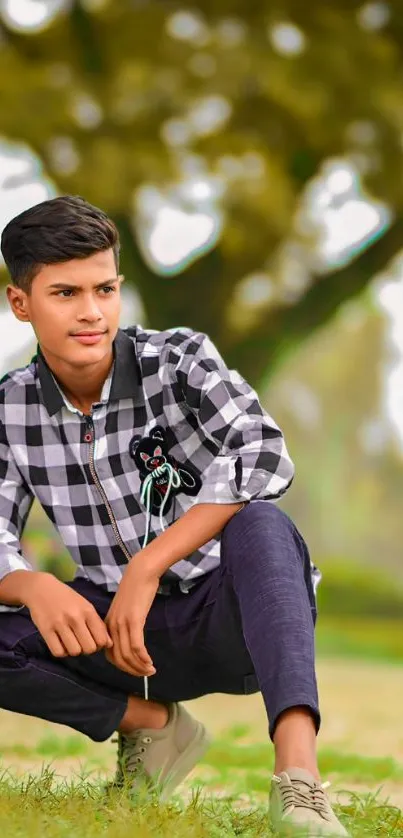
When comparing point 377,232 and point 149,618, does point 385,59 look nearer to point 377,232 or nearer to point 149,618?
point 377,232

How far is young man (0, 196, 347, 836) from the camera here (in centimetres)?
160

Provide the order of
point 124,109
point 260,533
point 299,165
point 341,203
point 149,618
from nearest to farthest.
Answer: point 260,533 < point 149,618 < point 124,109 < point 299,165 < point 341,203

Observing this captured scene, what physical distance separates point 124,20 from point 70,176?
100 cm

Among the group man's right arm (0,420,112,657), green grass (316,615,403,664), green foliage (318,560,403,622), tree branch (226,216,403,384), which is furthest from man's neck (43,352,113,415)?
green foliage (318,560,403,622)

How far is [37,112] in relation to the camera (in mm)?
6148

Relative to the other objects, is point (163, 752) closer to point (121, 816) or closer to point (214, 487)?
point (121, 816)

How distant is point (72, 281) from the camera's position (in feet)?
5.78

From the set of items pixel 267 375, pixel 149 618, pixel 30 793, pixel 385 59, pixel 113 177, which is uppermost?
pixel 385 59

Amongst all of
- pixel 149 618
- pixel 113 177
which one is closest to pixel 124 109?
pixel 113 177

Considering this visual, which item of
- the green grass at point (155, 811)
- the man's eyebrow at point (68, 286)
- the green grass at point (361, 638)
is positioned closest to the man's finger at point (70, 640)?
the green grass at point (155, 811)

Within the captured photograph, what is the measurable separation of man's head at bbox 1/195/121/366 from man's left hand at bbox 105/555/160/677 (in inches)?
15.7

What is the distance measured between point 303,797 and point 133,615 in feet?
1.23

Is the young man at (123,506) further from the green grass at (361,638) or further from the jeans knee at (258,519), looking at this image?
the green grass at (361,638)

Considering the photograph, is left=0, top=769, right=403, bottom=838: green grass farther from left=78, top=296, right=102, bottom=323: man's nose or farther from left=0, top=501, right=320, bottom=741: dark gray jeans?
left=78, top=296, right=102, bottom=323: man's nose
